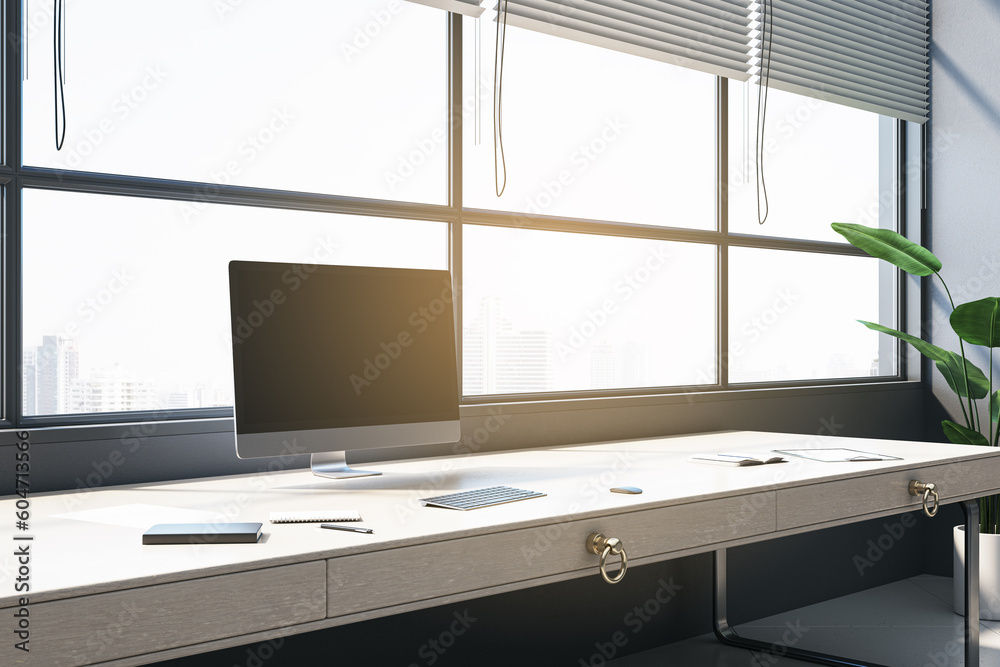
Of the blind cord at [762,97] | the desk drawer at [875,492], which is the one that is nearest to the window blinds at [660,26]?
the blind cord at [762,97]

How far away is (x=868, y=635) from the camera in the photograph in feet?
9.66

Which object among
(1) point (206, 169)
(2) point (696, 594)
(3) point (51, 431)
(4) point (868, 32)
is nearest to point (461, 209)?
(1) point (206, 169)

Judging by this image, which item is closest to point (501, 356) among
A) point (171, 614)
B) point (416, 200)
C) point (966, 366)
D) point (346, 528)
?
point (416, 200)

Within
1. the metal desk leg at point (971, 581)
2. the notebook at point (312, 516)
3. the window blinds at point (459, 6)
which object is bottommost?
the metal desk leg at point (971, 581)

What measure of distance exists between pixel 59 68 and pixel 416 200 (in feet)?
3.06

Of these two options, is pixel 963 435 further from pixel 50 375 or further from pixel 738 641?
pixel 50 375

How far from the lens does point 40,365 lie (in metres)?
1.81

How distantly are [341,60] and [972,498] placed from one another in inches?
83.3

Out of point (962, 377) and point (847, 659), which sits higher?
point (962, 377)

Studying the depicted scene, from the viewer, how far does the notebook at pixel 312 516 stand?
140 centimetres

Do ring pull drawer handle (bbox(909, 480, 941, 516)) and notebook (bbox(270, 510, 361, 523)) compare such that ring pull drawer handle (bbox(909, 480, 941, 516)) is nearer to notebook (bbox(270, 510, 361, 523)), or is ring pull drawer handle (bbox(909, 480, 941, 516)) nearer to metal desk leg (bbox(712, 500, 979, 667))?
metal desk leg (bbox(712, 500, 979, 667))

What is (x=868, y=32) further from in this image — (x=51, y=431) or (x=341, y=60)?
(x=51, y=431)

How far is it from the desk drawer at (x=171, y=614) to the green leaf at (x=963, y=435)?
9.48 ft

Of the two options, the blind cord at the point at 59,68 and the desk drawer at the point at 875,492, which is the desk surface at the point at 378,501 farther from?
the blind cord at the point at 59,68
